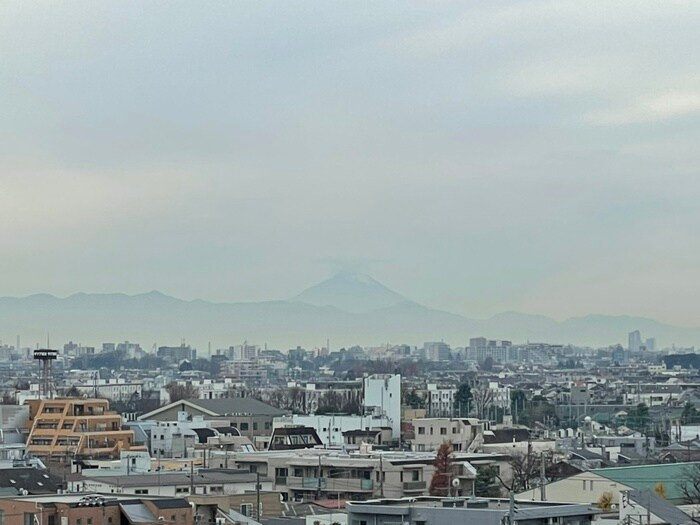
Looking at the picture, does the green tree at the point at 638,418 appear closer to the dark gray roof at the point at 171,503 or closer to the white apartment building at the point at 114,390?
the white apartment building at the point at 114,390

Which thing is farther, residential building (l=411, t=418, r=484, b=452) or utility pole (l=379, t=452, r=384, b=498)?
residential building (l=411, t=418, r=484, b=452)

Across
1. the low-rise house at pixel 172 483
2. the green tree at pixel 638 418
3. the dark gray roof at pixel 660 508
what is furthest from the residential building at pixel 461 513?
the green tree at pixel 638 418

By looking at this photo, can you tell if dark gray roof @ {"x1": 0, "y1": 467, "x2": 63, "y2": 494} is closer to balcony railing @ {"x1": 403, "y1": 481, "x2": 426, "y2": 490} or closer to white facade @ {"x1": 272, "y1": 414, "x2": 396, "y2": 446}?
balcony railing @ {"x1": 403, "y1": 481, "x2": 426, "y2": 490}

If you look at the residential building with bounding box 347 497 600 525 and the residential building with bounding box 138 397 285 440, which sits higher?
the residential building with bounding box 138 397 285 440

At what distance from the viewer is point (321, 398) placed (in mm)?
74438

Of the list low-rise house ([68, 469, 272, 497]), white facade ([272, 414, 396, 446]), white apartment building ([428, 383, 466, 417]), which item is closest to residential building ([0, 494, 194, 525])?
low-rise house ([68, 469, 272, 497])

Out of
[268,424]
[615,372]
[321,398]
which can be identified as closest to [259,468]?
[268,424]

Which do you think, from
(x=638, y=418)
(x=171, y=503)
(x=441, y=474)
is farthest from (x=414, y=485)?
(x=638, y=418)

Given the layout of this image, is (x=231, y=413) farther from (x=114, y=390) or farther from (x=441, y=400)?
(x=114, y=390)

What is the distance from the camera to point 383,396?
58969 mm

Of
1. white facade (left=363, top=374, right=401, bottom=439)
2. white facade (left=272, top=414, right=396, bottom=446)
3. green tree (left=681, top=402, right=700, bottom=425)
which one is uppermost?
white facade (left=363, top=374, right=401, bottom=439)

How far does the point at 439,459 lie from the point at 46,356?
17.5 m

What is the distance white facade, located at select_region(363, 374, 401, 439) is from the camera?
57.6 metres

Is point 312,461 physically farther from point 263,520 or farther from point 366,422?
point 366,422
